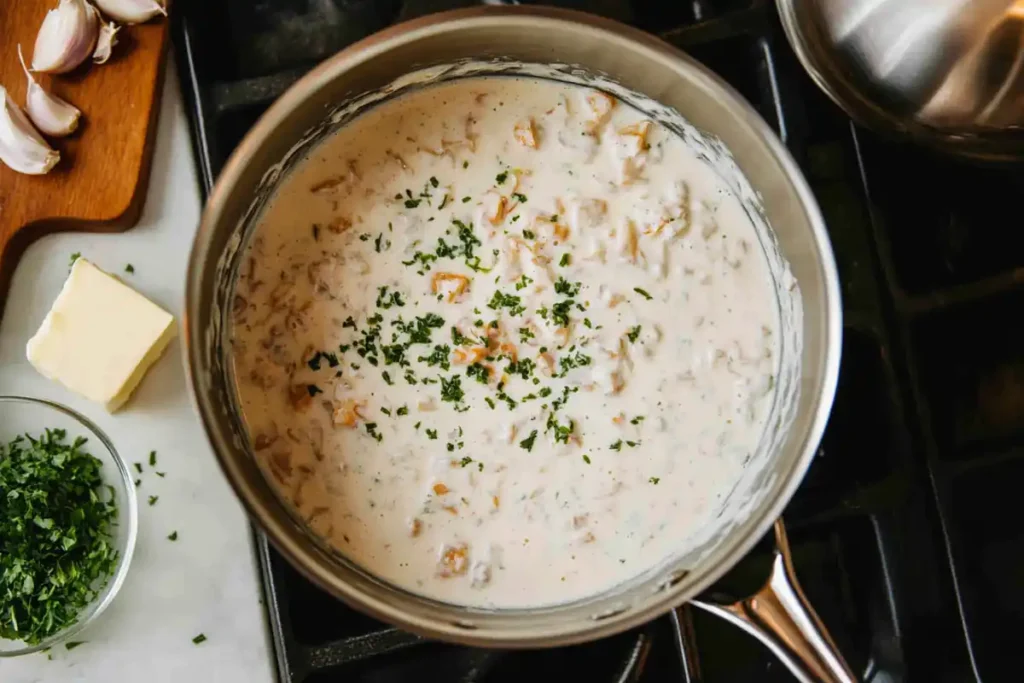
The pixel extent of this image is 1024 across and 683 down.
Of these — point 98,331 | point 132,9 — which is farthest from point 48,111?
point 98,331

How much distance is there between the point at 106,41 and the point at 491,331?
63cm

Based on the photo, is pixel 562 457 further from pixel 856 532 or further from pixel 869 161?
pixel 869 161

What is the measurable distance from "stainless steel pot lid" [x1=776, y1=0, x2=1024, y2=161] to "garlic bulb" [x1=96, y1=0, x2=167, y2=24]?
0.79 meters

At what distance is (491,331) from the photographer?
1166mm

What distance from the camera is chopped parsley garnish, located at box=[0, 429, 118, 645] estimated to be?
1.25 m

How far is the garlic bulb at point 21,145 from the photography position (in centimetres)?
123

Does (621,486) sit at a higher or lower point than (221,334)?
lower

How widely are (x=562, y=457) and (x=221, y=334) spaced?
431mm

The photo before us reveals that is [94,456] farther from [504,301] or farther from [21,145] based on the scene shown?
[504,301]

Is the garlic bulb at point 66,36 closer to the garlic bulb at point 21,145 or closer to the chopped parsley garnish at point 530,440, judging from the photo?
the garlic bulb at point 21,145

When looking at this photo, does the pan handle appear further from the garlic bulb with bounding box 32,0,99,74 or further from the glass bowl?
the garlic bulb with bounding box 32,0,99,74

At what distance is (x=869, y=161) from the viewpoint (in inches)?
50.1

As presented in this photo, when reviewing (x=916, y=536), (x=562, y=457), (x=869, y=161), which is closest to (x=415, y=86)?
(x=562, y=457)

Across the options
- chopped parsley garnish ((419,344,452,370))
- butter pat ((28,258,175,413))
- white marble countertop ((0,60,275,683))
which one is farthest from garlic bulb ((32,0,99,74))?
chopped parsley garnish ((419,344,452,370))
